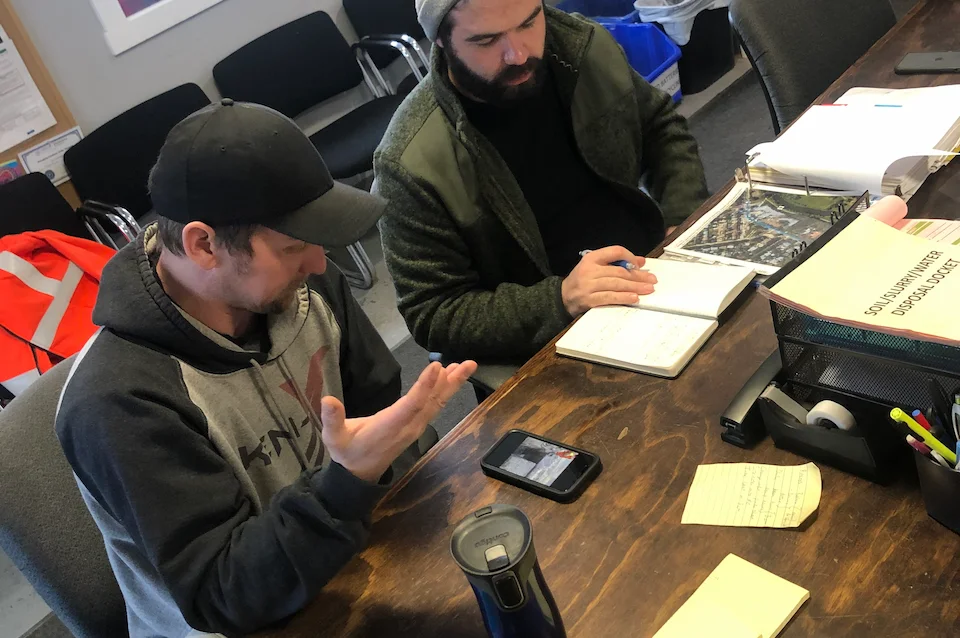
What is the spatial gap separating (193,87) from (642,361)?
2639 mm

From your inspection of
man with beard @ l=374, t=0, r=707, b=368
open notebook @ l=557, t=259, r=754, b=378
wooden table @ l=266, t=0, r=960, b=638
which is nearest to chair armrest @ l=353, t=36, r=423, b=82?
man with beard @ l=374, t=0, r=707, b=368

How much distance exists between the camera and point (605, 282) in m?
1.26

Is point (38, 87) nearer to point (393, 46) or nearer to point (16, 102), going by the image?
point (16, 102)

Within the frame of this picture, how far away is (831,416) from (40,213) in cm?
277

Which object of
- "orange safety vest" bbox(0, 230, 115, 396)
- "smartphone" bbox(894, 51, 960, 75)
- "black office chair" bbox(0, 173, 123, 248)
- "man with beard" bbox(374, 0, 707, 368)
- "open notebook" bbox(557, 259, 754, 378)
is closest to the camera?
"open notebook" bbox(557, 259, 754, 378)

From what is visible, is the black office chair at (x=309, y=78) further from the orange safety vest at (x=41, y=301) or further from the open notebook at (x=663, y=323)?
the open notebook at (x=663, y=323)

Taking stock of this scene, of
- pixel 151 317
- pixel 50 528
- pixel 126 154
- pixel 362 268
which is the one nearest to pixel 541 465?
pixel 151 317

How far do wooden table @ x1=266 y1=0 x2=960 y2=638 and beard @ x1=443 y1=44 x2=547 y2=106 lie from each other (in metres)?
0.59

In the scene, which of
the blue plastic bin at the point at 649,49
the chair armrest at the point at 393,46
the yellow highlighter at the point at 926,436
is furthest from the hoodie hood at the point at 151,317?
the blue plastic bin at the point at 649,49

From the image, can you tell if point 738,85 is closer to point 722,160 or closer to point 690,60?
point 690,60

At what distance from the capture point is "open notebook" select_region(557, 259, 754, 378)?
110 centimetres

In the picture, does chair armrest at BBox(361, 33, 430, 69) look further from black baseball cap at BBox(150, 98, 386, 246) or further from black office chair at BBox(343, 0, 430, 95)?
black baseball cap at BBox(150, 98, 386, 246)

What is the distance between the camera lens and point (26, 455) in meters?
1.08

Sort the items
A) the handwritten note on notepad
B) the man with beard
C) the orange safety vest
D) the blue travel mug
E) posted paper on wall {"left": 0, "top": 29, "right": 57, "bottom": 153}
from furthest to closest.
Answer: posted paper on wall {"left": 0, "top": 29, "right": 57, "bottom": 153} → the orange safety vest → the man with beard → the handwritten note on notepad → the blue travel mug
